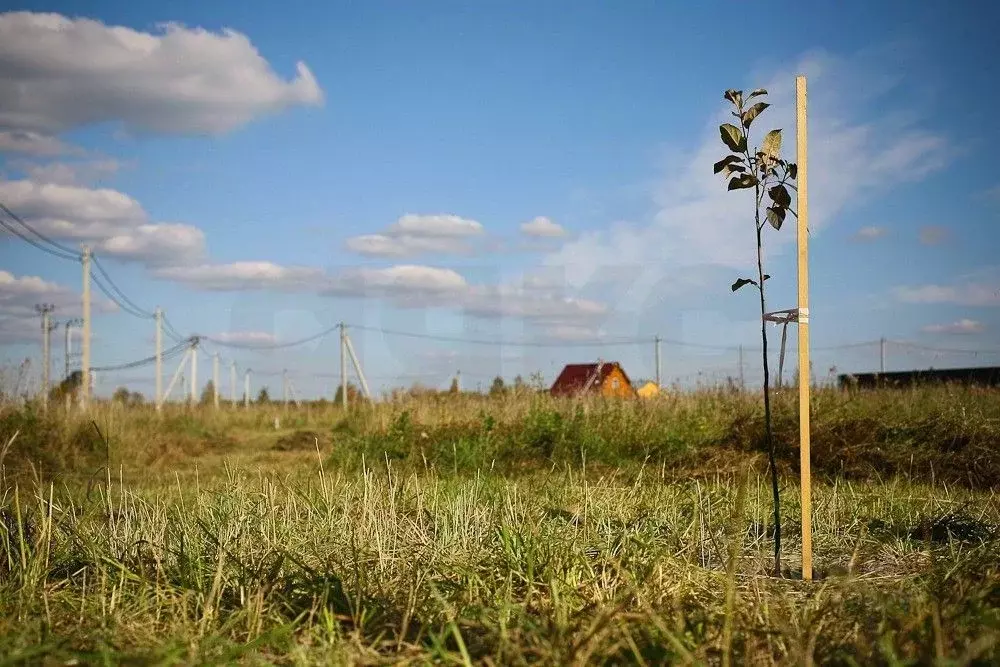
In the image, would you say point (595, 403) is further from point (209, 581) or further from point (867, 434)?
point (209, 581)

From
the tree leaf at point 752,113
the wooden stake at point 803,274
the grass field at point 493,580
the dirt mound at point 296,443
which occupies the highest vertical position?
the tree leaf at point 752,113

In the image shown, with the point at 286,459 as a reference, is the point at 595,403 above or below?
above

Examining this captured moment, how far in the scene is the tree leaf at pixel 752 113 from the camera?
11.7ft

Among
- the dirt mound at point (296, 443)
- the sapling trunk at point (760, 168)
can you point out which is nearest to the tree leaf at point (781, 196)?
the sapling trunk at point (760, 168)

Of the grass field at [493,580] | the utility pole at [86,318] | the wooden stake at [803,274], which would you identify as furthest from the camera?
the utility pole at [86,318]

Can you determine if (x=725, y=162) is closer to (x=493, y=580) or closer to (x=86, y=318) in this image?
(x=493, y=580)

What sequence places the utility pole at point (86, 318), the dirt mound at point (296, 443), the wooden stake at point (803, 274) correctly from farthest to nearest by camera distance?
the utility pole at point (86, 318) < the dirt mound at point (296, 443) < the wooden stake at point (803, 274)

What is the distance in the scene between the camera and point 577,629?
222 cm

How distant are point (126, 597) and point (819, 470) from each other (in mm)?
7132

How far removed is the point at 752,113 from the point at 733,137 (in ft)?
0.48

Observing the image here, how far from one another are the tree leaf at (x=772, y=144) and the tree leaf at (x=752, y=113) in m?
0.10

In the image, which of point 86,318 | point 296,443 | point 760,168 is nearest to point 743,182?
point 760,168

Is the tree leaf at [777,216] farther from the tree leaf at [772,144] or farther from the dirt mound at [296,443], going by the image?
the dirt mound at [296,443]

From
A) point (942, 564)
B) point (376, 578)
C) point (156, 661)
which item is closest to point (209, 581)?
point (376, 578)
